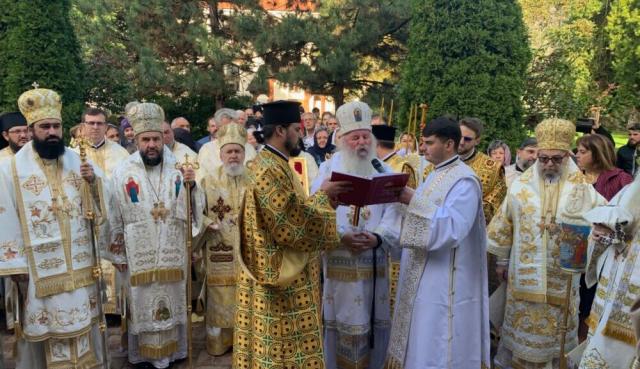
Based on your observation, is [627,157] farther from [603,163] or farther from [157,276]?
[157,276]

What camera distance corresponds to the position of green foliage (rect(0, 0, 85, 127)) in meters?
9.71

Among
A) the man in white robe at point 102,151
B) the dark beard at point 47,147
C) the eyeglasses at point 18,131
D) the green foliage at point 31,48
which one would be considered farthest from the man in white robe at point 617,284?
the green foliage at point 31,48

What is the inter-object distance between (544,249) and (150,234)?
3.39 meters

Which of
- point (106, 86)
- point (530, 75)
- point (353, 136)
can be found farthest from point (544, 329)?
point (106, 86)

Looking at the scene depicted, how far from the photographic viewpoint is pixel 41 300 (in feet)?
13.2

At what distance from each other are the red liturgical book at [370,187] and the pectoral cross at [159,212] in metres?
2.07

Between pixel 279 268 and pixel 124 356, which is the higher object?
pixel 279 268

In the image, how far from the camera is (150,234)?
4832mm

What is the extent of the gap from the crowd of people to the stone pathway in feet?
0.39

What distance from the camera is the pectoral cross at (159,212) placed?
4840 mm

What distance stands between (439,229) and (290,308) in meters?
1.09

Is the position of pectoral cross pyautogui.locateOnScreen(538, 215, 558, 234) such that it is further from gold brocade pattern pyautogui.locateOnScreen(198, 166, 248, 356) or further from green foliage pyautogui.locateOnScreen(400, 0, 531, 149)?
green foliage pyautogui.locateOnScreen(400, 0, 531, 149)

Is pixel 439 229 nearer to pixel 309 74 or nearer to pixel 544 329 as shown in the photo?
pixel 544 329

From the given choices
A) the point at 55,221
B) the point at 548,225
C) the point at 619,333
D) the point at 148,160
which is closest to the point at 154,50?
the point at 148,160
